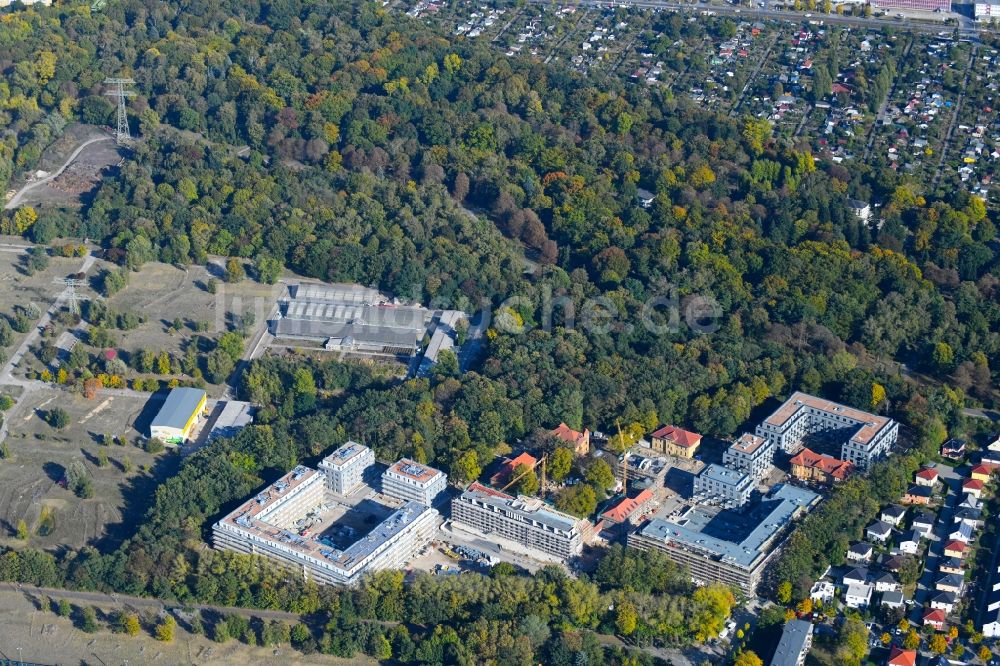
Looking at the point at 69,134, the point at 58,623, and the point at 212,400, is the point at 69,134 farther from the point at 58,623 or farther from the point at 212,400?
the point at 58,623

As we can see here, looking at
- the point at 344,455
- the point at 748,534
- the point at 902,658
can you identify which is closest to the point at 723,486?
the point at 748,534

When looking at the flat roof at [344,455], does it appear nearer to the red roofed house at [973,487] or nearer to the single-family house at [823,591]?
the single-family house at [823,591]

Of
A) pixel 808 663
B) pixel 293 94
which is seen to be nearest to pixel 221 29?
pixel 293 94

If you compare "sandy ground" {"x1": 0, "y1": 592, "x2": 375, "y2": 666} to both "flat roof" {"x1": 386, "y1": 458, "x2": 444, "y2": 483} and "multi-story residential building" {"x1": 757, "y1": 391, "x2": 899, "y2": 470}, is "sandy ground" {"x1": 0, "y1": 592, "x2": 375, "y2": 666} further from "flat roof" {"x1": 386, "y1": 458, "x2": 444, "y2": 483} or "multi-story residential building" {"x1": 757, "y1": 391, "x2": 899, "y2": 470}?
"multi-story residential building" {"x1": 757, "y1": 391, "x2": 899, "y2": 470}

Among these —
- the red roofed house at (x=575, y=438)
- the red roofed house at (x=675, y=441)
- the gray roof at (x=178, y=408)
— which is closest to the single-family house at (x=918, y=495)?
the red roofed house at (x=675, y=441)

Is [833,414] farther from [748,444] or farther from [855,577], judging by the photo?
[855,577]

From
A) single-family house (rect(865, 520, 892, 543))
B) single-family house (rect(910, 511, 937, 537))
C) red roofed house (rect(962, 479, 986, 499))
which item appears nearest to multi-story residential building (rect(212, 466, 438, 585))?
single-family house (rect(865, 520, 892, 543))
